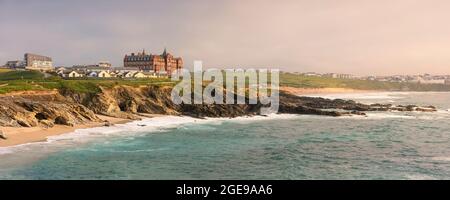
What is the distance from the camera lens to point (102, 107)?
62000 millimetres

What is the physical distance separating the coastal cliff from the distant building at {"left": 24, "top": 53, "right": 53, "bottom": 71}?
308 ft

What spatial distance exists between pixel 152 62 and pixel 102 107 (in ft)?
313

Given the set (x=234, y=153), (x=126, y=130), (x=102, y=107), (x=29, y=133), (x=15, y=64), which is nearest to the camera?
(x=234, y=153)

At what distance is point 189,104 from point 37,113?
2673cm

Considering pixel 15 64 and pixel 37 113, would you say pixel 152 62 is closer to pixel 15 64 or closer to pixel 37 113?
pixel 15 64

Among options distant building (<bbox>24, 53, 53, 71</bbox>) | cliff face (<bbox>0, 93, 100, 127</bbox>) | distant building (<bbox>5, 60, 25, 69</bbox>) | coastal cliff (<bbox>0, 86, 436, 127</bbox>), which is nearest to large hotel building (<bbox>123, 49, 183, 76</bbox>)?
distant building (<bbox>24, 53, 53, 71</bbox>)

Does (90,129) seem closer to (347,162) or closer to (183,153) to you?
(183,153)

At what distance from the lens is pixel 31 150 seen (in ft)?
113

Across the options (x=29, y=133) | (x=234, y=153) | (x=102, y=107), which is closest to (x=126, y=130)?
(x=29, y=133)

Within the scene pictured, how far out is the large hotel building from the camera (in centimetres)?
15612

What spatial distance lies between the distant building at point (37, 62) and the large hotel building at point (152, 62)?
2929 centimetres

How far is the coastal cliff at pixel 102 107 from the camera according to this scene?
47.5 metres

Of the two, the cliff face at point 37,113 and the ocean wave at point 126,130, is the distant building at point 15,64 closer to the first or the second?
the cliff face at point 37,113
